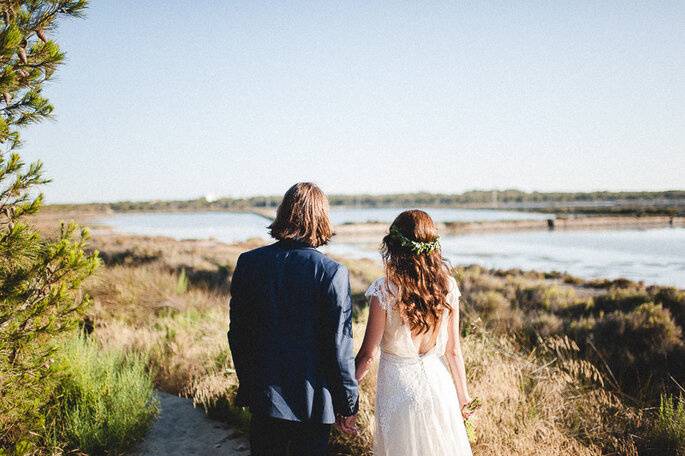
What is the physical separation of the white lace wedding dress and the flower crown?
24cm

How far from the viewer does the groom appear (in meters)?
2.40

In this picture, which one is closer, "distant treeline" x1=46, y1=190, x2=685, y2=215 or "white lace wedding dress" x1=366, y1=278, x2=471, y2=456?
"white lace wedding dress" x1=366, y1=278, x2=471, y2=456

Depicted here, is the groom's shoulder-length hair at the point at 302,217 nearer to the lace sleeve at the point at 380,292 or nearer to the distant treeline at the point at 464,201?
the lace sleeve at the point at 380,292

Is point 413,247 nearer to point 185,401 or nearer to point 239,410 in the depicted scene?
point 239,410

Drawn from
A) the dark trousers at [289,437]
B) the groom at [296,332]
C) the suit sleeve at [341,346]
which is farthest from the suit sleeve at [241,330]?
the suit sleeve at [341,346]

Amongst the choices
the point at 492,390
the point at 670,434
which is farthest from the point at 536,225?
the point at 492,390

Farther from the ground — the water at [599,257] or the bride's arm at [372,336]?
the bride's arm at [372,336]

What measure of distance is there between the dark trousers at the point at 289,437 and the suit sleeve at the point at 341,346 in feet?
0.55

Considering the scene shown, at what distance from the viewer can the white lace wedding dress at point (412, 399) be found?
2.74m

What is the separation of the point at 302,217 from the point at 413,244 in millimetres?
666

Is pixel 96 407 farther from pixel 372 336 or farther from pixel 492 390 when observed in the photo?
pixel 492 390

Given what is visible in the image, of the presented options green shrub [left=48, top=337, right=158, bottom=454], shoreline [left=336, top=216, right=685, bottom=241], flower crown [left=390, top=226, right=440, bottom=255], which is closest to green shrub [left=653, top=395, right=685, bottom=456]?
flower crown [left=390, top=226, right=440, bottom=255]

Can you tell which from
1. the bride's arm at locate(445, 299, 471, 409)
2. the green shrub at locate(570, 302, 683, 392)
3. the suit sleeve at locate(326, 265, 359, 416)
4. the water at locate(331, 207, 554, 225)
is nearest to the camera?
the suit sleeve at locate(326, 265, 359, 416)

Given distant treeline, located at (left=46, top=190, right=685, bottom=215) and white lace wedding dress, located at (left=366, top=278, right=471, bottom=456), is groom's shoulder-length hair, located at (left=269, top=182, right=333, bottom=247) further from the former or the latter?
distant treeline, located at (left=46, top=190, right=685, bottom=215)
